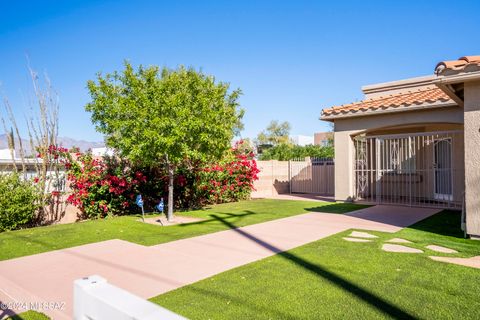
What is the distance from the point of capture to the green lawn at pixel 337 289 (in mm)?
3988

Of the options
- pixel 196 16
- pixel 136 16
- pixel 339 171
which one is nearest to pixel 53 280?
pixel 339 171

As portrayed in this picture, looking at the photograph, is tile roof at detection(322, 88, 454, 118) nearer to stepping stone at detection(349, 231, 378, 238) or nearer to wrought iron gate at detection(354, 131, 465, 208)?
wrought iron gate at detection(354, 131, 465, 208)

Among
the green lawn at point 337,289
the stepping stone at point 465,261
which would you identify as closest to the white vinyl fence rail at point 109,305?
the green lawn at point 337,289

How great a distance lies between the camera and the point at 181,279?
5262 mm

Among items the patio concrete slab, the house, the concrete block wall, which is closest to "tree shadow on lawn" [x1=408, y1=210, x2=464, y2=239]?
the house

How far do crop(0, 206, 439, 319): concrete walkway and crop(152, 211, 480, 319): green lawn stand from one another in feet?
1.79

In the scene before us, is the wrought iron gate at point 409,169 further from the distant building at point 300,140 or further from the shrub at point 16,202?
the distant building at point 300,140

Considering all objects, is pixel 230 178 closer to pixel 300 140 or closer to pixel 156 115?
pixel 156 115

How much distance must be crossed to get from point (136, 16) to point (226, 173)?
8.33 meters

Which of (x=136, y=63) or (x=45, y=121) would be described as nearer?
(x=136, y=63)

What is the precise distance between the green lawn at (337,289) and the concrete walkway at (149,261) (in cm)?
55

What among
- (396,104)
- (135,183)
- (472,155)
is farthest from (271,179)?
(472,155)

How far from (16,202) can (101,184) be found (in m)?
2.41

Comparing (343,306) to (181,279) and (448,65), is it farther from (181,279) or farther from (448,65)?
(448,65)
